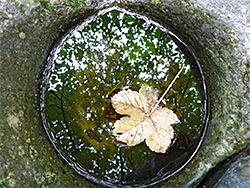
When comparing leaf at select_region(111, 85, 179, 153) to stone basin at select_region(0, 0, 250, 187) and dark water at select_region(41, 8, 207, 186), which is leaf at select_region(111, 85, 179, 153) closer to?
dark water at select_region(41, 8, 207, 186)

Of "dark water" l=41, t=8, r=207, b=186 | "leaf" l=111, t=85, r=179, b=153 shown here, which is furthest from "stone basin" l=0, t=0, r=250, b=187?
"leaf" l=111, t=85, r=179, b=153

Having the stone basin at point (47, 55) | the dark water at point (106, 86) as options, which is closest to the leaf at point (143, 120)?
the dark water at point (106, 86)

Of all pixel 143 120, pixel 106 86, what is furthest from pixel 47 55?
pixel 143 120

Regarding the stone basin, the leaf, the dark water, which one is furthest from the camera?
the dark water

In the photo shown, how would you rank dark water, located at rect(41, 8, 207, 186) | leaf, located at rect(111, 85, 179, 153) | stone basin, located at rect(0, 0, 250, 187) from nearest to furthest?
stone basin, located at rect(0, 0, 250, 187) → leaf, located at rect(111, 85, 179, 153) → dark water, located at rect(41, 8, 207, 186)

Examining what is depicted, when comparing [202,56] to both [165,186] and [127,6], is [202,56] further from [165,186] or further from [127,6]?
[165,186]

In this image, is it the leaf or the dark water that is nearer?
the leaf
